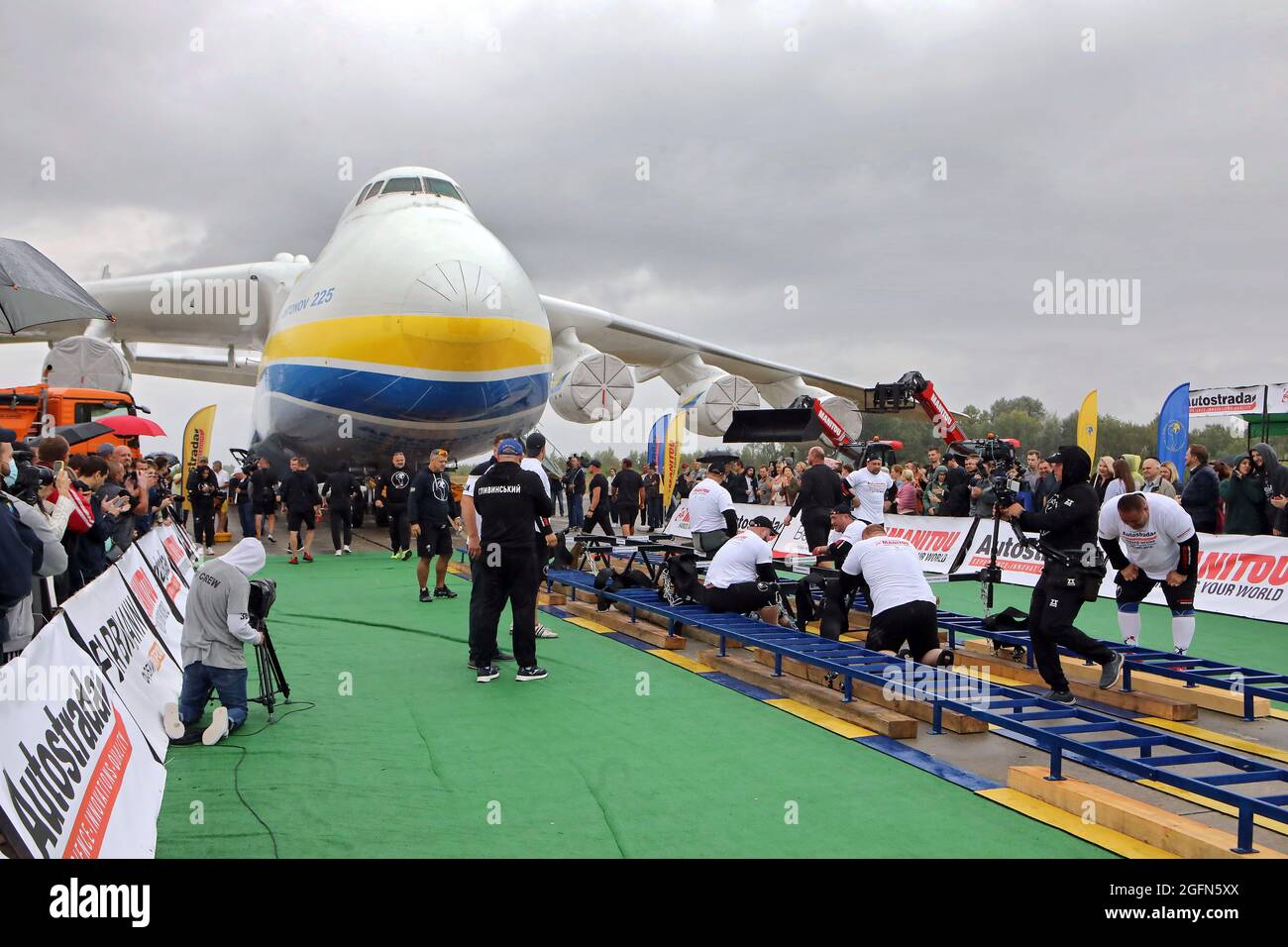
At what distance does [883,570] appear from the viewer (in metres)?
7.02

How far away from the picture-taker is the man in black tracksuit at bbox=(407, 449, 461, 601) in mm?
11555

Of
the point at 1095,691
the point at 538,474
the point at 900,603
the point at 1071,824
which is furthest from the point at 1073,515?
the point at 538,474

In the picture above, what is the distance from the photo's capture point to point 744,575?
874cm

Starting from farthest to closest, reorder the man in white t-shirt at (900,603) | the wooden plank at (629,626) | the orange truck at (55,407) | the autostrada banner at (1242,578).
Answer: the orange truck at (55,407) < the autostrada banner at (1242,578) < the wooden plank at (629,626) < the man in white t-shirt at (900,603)

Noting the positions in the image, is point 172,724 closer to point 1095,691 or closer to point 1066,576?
point 1066,576

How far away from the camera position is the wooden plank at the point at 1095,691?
6.45m

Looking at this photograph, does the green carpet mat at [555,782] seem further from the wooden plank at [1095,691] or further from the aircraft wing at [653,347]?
the aircraft wing at [653,347]

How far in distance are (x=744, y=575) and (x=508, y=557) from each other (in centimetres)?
237

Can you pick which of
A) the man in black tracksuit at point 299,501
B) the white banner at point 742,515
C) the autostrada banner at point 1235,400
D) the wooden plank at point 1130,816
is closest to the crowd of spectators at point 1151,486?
the white banner at point 742,515

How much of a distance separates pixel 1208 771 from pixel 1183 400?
1338cm

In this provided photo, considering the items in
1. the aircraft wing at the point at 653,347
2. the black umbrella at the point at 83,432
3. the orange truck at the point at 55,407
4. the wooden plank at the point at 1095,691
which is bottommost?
the wooden plank at the point at 1095,691

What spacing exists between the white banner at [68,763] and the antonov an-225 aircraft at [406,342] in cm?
1000
